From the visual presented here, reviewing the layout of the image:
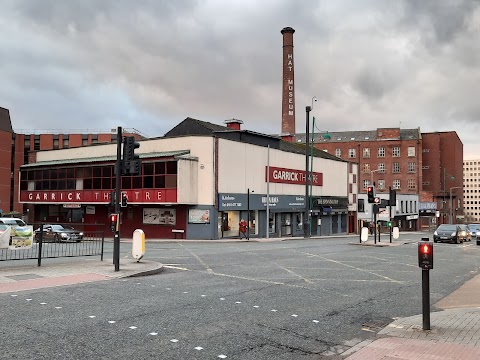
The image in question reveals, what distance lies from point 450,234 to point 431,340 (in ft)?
101

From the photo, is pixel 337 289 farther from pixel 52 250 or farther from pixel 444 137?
pixel 444 137

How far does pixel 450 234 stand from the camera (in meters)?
34.5

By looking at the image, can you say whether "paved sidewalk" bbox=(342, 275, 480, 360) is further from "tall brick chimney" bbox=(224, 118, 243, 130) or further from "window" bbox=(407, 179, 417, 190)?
"window" bbox=(407, 179, 417, 190)

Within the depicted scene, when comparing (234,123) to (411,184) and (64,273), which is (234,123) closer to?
(64,273)

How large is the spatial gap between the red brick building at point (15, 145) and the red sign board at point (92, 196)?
2551 cm

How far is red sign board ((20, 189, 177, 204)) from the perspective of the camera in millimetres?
37281

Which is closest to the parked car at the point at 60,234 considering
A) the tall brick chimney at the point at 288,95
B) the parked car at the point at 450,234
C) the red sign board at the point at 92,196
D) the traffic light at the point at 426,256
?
the red sign board at the point at 92,196

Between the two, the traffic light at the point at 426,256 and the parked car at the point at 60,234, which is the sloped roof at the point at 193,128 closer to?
the parked car at the point at 60,234

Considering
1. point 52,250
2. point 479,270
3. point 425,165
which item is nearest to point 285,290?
point 479,270

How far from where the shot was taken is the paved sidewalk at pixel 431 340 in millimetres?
6066

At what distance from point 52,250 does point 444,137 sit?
94.1 m

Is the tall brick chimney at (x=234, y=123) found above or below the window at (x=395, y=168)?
above

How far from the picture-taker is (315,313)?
8.98 metres

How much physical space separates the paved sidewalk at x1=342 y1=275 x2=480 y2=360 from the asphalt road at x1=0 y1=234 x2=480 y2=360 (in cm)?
41
